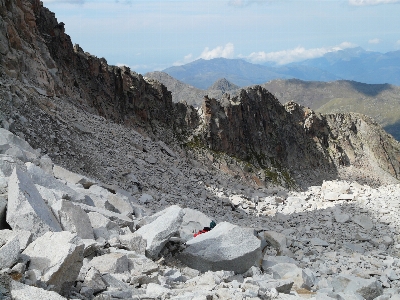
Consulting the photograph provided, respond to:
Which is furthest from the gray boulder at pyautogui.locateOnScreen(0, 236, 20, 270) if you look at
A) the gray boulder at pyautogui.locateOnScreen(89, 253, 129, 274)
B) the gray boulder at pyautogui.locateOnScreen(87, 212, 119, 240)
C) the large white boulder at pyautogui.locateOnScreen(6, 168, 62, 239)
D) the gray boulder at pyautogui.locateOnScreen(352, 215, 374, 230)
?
the gray boulder at pyautogui.locateOnScreen(352, 215, 374, 230)

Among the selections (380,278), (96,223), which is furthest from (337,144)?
(96,223)

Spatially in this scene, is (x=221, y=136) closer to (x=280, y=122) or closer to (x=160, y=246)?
(x=280, y=122)

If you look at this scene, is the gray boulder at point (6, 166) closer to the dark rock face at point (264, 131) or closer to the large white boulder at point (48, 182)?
the large white boulder at point (48, 182)

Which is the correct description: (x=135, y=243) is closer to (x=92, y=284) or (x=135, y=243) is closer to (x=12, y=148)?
(x=92, y=284)

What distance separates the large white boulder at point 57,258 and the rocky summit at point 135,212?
3 centimetres

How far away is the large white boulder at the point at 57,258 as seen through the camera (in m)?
6.99

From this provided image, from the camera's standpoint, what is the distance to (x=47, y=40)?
47.6 metres

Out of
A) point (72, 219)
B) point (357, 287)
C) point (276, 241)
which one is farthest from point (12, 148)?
point (357, 287)

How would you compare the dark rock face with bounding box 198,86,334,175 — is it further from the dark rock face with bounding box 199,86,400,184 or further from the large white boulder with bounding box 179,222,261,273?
the large white boulder with bounding box 179,222,261,273

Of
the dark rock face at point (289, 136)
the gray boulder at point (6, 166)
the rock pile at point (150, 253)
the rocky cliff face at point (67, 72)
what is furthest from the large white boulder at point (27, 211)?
the dark rock face at point (289, 136)

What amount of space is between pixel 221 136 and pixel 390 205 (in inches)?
1997

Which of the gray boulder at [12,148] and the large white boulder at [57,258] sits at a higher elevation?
the gray boulder at [12,148]

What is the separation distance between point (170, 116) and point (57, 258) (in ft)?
199

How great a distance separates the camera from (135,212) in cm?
1655
